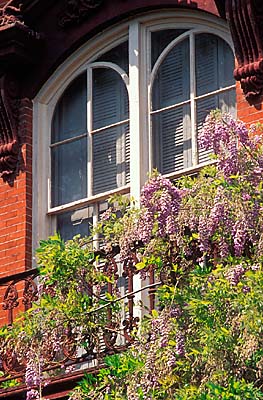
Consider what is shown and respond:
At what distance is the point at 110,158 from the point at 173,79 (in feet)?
3.47

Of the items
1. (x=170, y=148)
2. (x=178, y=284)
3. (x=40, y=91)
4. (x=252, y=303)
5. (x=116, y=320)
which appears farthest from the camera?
(x=40, y=91)

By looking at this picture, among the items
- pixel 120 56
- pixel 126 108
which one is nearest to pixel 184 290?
pixel 126 108

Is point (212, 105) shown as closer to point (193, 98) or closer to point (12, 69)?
point (193, 98)

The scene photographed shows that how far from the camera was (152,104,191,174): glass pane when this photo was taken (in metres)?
16.9

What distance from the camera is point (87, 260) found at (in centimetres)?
1411

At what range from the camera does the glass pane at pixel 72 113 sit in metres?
18.0

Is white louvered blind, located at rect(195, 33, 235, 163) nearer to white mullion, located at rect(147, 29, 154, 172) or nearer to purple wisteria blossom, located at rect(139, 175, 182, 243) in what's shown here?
white mullion, located at rect(147, 29, 154, 172)

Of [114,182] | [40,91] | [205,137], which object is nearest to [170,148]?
[114,182]

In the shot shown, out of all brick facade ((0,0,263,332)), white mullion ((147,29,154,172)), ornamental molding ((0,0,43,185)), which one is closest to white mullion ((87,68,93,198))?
brick facade ((0,0,263,332))

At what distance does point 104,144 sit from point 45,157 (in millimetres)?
769

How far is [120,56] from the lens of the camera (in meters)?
17.8

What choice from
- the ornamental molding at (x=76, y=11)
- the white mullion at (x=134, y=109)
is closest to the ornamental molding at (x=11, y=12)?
the ornamental molding at (x=76, y=11)

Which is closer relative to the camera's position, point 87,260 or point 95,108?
point 87,260

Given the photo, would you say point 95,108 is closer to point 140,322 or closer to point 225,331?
point 140,322
